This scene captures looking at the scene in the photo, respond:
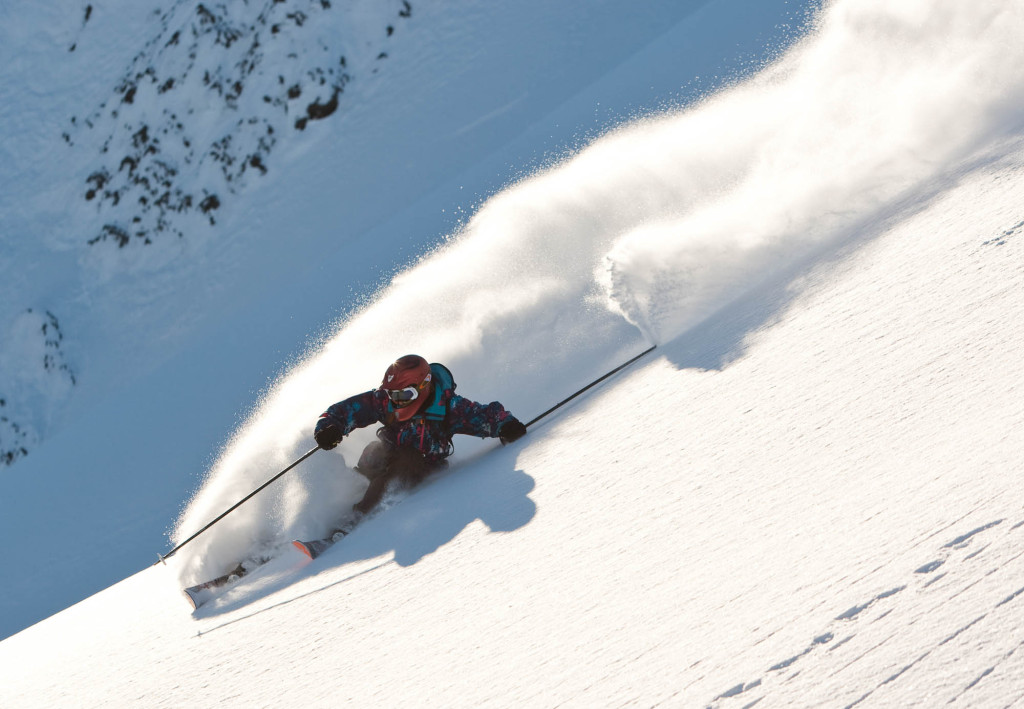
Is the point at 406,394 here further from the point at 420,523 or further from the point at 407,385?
the point at 420,523

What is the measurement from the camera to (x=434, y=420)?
4816 millimetres

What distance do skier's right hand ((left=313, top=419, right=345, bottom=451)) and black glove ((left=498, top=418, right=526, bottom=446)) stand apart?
1.04m

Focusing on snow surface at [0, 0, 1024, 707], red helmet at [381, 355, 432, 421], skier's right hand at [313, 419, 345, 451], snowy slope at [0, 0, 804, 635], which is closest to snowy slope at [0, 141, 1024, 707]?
snow surface at [0, 0, 1024, 707]

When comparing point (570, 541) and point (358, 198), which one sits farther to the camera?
point (358, 198)

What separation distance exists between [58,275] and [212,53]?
420 centimetres

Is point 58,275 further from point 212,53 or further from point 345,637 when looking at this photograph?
point 345,637

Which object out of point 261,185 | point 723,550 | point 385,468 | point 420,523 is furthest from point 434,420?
point 261,185

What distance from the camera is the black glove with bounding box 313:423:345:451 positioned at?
187 inches

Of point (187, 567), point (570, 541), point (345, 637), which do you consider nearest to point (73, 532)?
point (187, 567)

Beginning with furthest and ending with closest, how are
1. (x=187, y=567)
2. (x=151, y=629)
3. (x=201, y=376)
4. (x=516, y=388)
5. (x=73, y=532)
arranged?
1. (x=201, y=376)
2. (x=73, y=532)
3. (x=516, y=388)
4. (x=187, y=567)
5. (x=151, y=629)

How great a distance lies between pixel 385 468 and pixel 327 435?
1.37 feet

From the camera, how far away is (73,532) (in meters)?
8.35

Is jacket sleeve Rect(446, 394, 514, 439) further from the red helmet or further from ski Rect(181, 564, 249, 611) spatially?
ski Rect(181, 564, 249, 611)

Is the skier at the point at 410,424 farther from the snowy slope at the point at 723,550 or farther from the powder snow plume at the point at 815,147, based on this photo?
the powder snow plume at the point at 815,147
